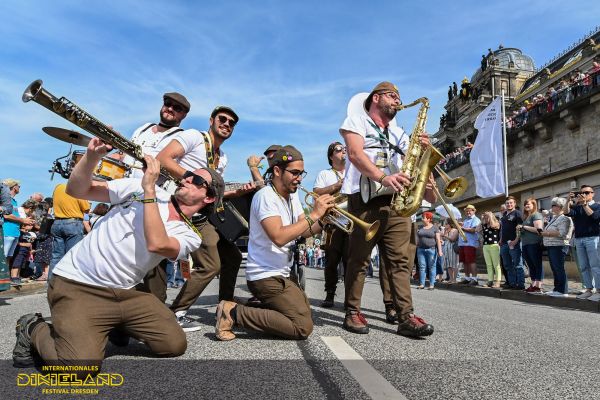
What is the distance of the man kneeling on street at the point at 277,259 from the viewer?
3.87m

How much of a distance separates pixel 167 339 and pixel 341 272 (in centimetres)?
970

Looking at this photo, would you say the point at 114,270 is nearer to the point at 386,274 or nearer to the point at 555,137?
the point at 386,274

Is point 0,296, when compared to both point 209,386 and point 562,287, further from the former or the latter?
point 562,287

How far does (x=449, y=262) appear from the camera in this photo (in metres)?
14.1

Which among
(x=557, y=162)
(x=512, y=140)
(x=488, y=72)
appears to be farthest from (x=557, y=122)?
(x=488, y=72)

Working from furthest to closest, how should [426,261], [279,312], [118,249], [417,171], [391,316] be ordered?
[426,261] → [391,316] → [417,171] → [279,312] → [118,249]

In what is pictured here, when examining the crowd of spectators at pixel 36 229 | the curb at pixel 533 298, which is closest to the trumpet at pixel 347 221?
the crowd of spectators at pixel 36 229

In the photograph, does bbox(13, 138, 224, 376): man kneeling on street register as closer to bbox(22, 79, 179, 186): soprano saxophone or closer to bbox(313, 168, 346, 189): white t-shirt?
bbox(22, 79, 179, 186): soprano saxophone

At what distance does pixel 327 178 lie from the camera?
695 cm

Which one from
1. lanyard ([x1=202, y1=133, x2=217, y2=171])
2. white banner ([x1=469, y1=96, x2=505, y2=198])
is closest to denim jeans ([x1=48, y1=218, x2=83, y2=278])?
lanyard ([x1=202, y1=133, x2=217, y2=171])

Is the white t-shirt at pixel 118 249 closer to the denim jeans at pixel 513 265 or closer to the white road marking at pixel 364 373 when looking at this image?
the white road marking at pixel 364 373

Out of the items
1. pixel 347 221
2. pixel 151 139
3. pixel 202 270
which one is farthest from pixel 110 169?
pixel 347 221

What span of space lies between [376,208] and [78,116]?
263 centimetres

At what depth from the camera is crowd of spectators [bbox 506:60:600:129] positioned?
22.8m
